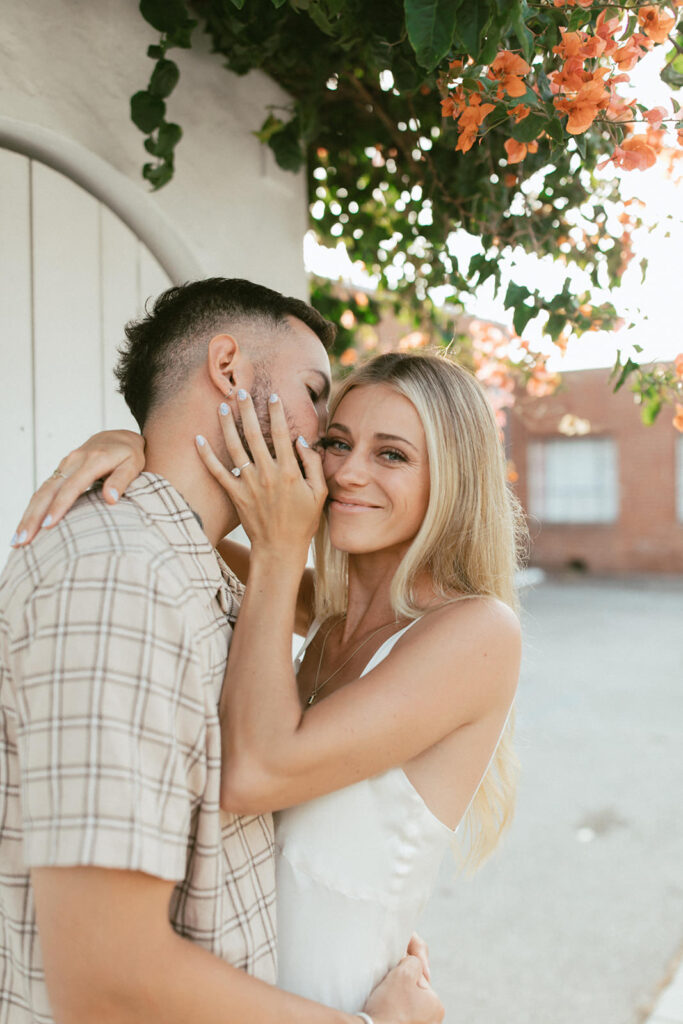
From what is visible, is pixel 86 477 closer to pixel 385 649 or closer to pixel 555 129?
pixel 385 649

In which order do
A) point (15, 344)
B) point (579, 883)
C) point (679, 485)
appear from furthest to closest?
point (679, 485)
point (579, 883)
point (15, 344)

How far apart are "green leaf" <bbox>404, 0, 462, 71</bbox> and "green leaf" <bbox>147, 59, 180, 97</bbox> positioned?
1.09 m

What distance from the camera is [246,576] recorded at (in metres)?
2.43

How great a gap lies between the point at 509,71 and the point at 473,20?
10.6 inches

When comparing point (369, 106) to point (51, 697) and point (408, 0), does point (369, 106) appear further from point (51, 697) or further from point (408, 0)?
point (51, 697)

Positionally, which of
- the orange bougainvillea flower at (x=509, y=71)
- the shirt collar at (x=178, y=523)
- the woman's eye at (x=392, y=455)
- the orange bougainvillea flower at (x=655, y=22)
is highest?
the orange bougainvillea flower at (x=655, y=22)

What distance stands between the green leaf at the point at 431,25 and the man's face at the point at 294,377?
558 mm

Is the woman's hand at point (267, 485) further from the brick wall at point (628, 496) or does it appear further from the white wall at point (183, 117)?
the brick wall at point (628, 496)

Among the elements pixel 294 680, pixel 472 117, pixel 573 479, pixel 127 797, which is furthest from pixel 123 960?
pixel 573 479

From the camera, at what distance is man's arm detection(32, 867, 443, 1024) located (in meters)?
1.14

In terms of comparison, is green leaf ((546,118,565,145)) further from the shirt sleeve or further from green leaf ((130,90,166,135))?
the shirt sleeve

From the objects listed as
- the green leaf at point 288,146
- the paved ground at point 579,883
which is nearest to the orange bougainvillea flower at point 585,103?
the green leaf at point 288,146

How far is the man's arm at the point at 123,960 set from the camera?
1.14 meters

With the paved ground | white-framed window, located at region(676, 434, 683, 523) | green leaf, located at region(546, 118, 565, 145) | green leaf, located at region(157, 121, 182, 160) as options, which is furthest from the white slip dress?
white-framed window, located at region(676, 434, 683, 523)
